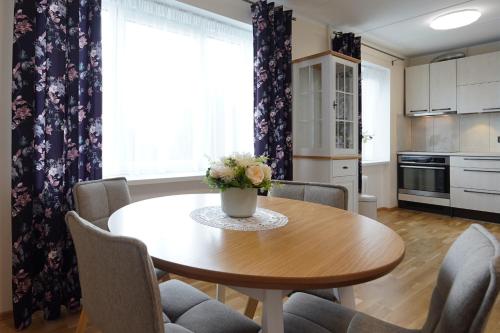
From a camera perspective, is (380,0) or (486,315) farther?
(380,0)

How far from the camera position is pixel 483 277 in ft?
2.14

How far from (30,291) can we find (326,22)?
3.79 meters

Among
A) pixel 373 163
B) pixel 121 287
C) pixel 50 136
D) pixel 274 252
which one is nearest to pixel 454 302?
pixel 274 252

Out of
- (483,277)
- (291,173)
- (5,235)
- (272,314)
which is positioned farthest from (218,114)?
(483,277)

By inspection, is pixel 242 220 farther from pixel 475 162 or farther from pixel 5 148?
pixel 475 162

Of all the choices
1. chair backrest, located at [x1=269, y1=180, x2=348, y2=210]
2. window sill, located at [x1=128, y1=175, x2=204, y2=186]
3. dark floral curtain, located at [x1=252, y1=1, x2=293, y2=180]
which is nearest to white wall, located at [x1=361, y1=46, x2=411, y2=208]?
dark floral curtain, located at [x1=252, y1=1, x2=293, y2=180]

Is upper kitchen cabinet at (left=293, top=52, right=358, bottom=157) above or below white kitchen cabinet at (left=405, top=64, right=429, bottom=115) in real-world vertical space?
below

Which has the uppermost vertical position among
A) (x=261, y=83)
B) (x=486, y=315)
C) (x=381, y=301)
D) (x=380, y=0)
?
(x=380, y=0)

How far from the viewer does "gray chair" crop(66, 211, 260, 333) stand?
71 cm

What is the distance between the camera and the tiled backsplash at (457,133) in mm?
4688

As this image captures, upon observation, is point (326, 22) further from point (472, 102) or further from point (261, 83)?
point (472, 102)

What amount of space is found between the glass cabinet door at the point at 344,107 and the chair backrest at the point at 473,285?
253 centimetres

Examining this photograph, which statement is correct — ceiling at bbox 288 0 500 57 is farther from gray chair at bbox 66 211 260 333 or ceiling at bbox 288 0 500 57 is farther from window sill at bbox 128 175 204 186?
gray chair at bbox 66 211 260 333

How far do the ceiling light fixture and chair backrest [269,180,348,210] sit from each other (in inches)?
109
